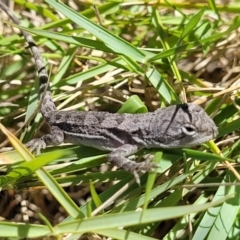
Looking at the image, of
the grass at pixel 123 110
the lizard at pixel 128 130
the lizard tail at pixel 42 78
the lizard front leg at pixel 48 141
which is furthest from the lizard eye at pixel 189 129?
the lizard tail at pixel 42 78

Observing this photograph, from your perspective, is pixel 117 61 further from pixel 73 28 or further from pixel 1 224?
pixel 1 224

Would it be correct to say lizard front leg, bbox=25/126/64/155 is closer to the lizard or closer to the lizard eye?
the lizard

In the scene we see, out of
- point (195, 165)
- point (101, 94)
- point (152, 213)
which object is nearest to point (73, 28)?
point (101, 94)

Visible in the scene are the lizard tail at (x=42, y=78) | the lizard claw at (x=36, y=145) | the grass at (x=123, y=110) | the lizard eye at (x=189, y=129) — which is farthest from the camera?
the lizard tail at (x=42, y=78)

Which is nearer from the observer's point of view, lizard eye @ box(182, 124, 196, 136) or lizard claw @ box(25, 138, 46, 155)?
lizard eye @ box(182, 124, 196, 136)

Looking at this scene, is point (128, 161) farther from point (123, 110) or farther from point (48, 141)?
point (48, 141)

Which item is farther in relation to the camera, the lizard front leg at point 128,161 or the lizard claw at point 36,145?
the lizard claw at point 36,145

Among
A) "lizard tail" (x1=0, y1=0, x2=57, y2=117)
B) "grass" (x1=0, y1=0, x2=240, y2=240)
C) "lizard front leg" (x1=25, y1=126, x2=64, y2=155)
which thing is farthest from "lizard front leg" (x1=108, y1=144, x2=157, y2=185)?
"lizard tail" (x1=0, y1=0, x2=57, y2=117)

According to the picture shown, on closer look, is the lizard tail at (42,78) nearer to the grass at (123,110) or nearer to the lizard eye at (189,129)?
the grass at (123,110)
